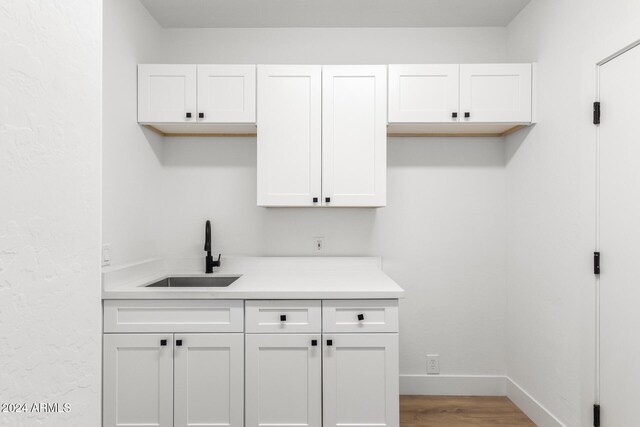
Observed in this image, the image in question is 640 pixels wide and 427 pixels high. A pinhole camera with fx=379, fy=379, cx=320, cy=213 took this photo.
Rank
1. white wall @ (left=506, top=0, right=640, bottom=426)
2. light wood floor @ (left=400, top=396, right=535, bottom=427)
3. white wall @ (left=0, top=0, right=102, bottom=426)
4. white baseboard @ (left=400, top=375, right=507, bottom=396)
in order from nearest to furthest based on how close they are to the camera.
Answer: white wall @ (left=0, top=0, right=102, bottom=426) → white wall @ (left=506, top=0, right=640, bottom=426) → light wood floor @ (left=400, top=396, right=535, bottom=427) → white baseboard @ (left=400, top=375, right=507, bottom=396)

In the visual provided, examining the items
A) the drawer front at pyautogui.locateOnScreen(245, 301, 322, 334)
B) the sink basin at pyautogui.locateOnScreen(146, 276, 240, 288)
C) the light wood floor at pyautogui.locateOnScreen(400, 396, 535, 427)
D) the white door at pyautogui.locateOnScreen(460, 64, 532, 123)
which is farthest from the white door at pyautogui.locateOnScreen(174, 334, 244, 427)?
the white door at pyautogui.locateOnScreen(460, 64, 532, 123)

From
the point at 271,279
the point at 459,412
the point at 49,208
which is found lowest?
the point at 459,412

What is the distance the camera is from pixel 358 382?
195cm

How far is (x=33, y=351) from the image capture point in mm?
430

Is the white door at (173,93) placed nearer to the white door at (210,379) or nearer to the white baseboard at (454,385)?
the white door at (210,379)

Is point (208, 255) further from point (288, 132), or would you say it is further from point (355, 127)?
point (355, 127)

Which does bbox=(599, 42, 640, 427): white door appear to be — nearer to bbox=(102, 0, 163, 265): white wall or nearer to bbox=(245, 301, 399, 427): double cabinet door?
bbox=(245, 301, 399, 427): double cabinet door

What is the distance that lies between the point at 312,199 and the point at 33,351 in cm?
195

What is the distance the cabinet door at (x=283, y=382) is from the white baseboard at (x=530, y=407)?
1.32 m

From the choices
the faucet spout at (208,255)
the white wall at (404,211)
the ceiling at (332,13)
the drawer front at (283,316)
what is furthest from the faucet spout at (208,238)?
the ceiling at (332,13)

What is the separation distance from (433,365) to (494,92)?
187 centimetres

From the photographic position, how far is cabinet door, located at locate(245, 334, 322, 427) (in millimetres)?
1946

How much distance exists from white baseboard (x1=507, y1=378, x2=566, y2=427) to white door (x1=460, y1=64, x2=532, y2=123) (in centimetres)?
172

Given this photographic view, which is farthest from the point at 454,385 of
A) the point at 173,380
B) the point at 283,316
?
the point at 173,380
